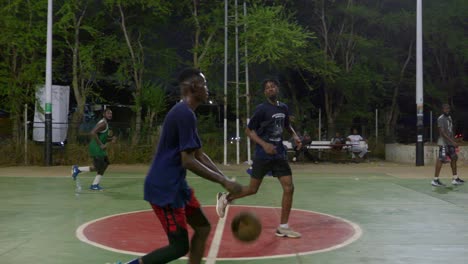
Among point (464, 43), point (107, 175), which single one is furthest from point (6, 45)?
point (464, 43)

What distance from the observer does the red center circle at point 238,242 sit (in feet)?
21.6

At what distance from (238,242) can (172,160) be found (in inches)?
98.9

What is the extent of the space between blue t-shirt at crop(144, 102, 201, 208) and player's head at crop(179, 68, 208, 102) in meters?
0.20

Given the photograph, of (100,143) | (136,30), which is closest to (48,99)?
(136,30)

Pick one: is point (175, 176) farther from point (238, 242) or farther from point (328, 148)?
point (328, 148)

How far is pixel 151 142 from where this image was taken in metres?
22.2

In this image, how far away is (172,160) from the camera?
4539 millimetres

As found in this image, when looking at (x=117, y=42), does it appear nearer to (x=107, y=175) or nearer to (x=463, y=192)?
(x=107, y=175)

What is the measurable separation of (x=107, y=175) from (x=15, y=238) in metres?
9.38

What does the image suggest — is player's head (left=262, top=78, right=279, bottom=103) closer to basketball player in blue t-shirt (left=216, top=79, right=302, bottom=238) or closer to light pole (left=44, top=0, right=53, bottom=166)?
basketball player in blue t-shirt (left=216, top=79, right=302, bottom=238)

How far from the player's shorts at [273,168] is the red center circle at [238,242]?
877 millimetres

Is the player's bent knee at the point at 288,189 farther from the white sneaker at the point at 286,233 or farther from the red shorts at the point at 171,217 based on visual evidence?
the red shorts at the point at 171,217

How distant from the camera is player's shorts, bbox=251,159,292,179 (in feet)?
24.7

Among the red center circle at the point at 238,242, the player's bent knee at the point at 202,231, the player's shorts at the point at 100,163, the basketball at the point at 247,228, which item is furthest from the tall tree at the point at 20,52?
the basketball at the point at 247,228
